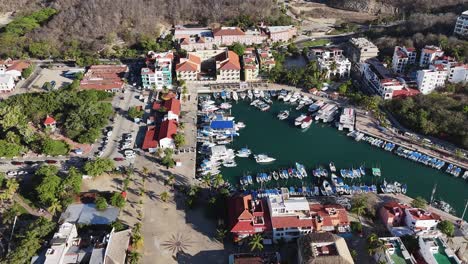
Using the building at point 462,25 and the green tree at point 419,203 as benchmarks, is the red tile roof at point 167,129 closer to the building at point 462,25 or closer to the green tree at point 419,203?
the green tree at point 419,203

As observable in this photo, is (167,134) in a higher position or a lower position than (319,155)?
higher

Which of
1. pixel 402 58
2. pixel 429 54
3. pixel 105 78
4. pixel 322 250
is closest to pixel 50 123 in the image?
pixel 105 78

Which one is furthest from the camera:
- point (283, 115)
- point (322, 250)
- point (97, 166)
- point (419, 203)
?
point (283, 115)

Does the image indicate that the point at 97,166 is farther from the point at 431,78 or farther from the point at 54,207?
the point at 431,78

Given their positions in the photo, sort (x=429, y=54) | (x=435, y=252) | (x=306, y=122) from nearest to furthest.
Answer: (x=435, y=252), (x=306, y=122), (x=429, y=54)

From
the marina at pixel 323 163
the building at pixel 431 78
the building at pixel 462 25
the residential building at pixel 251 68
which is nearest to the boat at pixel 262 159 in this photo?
the marina at pixel 323 163

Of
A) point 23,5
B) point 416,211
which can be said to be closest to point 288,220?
point 416,211

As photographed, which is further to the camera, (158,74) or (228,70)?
(228,70)
